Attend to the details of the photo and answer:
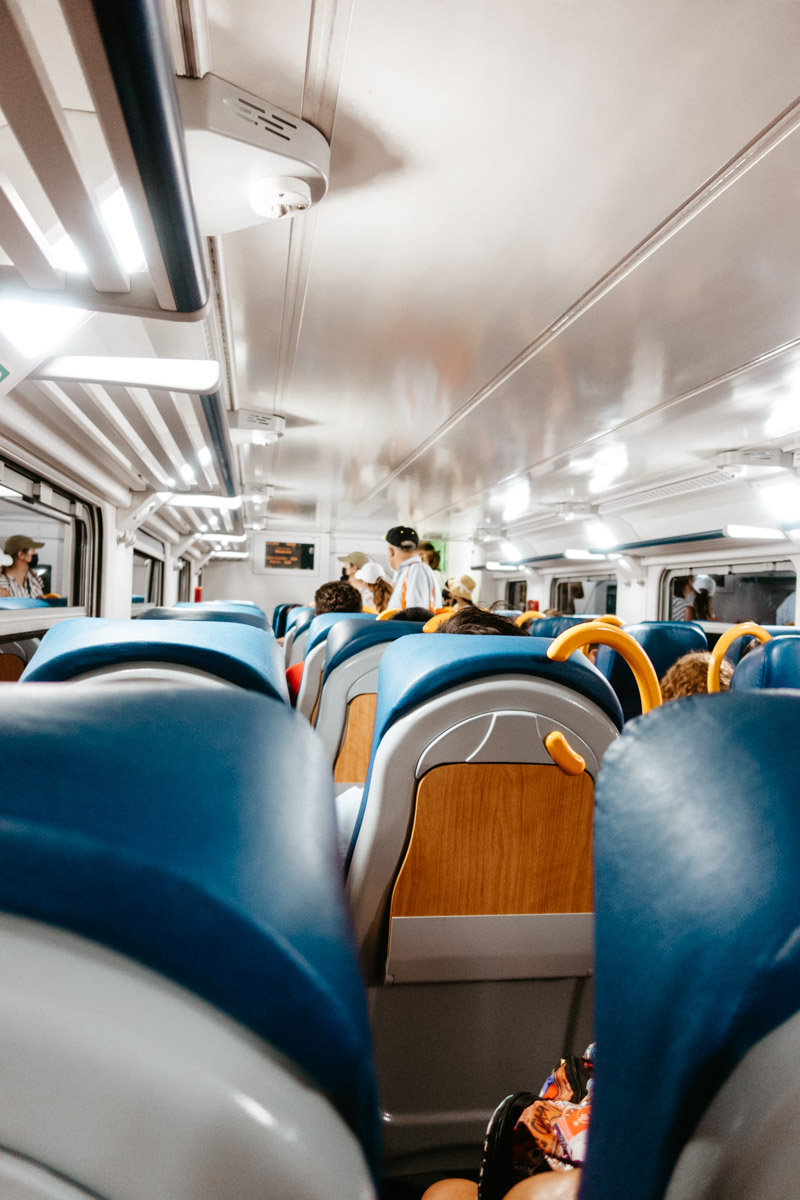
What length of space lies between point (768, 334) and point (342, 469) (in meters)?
4.98

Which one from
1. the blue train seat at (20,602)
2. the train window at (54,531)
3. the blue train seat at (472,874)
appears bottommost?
the blue train seat at (472,874)

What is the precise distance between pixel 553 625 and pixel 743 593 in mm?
2468

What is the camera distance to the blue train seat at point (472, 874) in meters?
1.35

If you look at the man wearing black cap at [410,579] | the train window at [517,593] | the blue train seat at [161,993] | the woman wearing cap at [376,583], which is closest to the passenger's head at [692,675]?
the blue train seat at [161,993]

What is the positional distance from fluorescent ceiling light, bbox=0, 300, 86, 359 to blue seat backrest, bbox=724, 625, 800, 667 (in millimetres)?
2519

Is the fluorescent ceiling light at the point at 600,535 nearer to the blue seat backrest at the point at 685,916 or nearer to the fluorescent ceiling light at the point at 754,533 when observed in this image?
the fluorescent ceiling light at the point at 754,533

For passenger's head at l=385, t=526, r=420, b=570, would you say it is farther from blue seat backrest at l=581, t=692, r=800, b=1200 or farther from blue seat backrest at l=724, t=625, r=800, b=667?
blue seat backrest at l=581, t=692, r=800, b=1200

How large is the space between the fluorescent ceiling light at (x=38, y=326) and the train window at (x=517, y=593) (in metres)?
12.8

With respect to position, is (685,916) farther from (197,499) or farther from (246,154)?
(197,499)

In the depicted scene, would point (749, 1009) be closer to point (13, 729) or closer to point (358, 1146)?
point (358, 1146)

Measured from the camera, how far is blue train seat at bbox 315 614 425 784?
2.52 metres

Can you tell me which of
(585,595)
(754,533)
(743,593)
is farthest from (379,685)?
(585,595)

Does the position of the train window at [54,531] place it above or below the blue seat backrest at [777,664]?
above

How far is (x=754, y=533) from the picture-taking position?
6.64 meters
